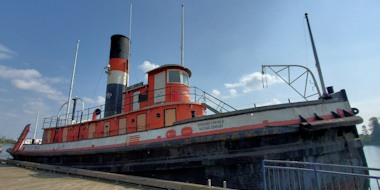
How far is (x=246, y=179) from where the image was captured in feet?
17.4

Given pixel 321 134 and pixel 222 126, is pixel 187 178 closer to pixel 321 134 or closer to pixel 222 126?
pixel 222 126

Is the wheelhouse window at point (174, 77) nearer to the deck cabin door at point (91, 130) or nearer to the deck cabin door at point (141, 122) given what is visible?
the deck cabin door at point (141, 122)

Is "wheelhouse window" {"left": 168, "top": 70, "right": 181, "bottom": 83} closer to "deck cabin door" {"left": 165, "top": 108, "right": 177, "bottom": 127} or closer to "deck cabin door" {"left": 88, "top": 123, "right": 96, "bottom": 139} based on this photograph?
"deck cabin door" {"left": 165, "top": 108, "right": 177, "bottom": 127}

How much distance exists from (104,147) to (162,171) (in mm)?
3322

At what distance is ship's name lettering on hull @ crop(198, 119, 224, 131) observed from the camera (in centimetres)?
606

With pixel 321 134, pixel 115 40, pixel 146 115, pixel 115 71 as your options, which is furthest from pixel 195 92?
pixel 115 40

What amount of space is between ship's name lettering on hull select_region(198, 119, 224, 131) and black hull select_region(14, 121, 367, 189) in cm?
37

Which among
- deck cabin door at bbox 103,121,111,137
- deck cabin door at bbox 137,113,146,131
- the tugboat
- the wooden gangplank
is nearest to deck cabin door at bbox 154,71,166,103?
the tugboat

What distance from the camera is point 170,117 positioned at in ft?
25.0

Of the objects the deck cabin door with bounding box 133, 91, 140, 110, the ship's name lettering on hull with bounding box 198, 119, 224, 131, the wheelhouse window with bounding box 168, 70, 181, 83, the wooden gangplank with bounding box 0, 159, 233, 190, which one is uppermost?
the wheelhouse window with bounding box 168, 70, 181, 83

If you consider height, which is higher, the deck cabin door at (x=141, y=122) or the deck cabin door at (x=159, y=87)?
the deck cabin door at (x=159, y=87)

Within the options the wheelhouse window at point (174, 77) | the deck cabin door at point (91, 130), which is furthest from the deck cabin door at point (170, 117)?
the deck cabin door at point (91, 130)

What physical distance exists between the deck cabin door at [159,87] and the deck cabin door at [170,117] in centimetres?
108

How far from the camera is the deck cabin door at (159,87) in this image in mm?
8672
